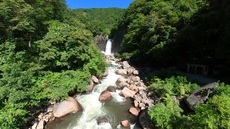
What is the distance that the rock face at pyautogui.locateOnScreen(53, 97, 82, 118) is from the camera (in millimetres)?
11608

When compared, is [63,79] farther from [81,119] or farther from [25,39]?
[25,39]

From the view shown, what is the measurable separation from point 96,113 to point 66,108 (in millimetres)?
2284

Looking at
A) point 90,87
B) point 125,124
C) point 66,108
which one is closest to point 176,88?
point 125,124

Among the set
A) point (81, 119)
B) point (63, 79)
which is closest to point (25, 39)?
point (63, 79)

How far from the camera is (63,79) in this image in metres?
13.7

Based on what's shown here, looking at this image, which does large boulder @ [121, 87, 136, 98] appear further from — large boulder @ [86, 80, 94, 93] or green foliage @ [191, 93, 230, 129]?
green foliage @ [191, 93, 230, 129]

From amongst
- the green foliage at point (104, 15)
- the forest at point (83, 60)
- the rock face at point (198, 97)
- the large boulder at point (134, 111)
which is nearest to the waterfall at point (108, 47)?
Result: the green foliage at point (104, 15)

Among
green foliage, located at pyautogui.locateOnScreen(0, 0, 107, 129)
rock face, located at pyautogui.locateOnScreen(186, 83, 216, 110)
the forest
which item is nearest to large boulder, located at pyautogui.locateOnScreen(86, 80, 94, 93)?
green foliage, located at pyautogui.locateOnScreen(0, 0, 107, 129)

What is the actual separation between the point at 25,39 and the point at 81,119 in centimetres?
948

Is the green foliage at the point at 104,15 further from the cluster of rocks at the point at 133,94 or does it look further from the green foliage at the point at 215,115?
the green foliage at the point at 215,115

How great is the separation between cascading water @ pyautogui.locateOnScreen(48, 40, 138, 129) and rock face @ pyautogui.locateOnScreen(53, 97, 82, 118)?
40cm

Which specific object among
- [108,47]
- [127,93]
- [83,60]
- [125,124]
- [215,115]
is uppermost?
[108,47]

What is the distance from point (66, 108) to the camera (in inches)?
471

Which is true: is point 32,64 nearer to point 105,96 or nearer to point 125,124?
point 105,96
